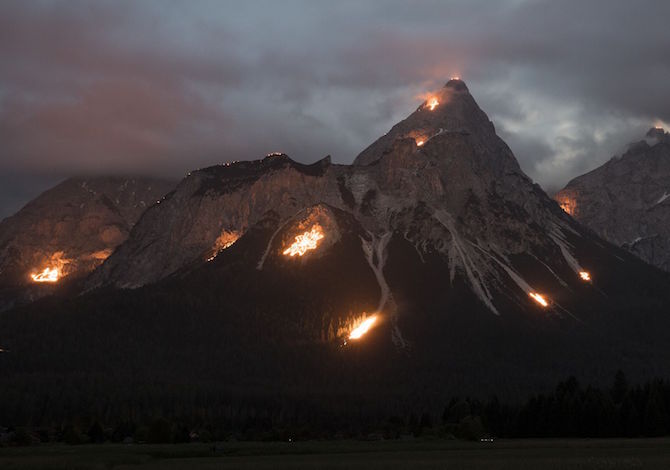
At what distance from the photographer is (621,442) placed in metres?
140

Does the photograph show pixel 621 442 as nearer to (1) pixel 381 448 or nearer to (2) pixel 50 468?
(1) pixel 381 448

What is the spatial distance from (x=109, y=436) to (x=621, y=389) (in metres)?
110

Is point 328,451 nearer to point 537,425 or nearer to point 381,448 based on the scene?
point 381,448

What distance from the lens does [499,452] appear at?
12594 cm

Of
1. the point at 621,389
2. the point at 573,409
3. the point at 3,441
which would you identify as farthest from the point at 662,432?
the point at 3,441

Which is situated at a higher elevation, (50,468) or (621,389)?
(621,389)

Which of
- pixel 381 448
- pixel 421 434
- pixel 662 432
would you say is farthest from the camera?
pixel 421 434

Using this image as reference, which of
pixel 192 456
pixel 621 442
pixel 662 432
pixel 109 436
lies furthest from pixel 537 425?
pixel 109 436

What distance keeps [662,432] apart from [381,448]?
52.6m

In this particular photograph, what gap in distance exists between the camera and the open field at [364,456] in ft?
336

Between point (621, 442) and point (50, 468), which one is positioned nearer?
A: point (50, 468)

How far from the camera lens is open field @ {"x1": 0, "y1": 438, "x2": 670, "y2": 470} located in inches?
4033

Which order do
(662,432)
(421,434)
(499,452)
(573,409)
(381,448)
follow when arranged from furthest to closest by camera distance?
(421,434), (573,409), (662,432), (381,448), (499,452)

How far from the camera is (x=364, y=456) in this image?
4916 inches
